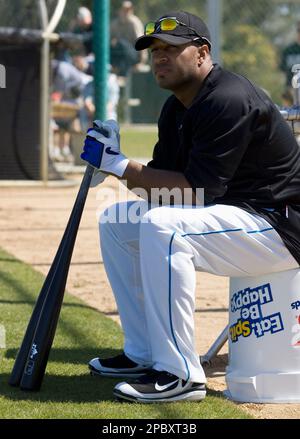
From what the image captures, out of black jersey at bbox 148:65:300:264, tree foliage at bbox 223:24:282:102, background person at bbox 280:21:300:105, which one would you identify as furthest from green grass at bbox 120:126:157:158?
→ black jersey at bbox 148:65:300:264

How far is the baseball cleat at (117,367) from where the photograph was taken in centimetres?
439

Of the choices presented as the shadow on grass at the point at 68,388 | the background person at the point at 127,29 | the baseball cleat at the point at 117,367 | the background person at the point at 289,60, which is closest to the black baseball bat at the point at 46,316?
the shadow on grass at the point at 68,388

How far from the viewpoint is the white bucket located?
4.00m

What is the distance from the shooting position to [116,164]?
402 centimetres

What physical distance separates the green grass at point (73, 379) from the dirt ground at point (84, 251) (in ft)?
0.55

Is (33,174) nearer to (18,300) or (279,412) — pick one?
(18,300)

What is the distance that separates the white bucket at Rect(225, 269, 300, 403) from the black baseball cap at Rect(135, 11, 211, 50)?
98 centimetres

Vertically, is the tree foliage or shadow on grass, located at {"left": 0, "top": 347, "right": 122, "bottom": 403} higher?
the tree foliage

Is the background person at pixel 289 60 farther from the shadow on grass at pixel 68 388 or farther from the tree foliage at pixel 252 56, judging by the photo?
the shadow on grass at pixel 68 388

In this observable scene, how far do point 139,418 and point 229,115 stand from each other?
45.9 inches

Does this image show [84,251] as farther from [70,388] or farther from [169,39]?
[169,39]

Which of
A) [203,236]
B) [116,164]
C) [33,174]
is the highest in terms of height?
[116,164]

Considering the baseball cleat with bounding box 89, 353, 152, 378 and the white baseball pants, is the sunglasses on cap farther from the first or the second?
the baseball cleat with bounding box 89, 353, 152, 378
